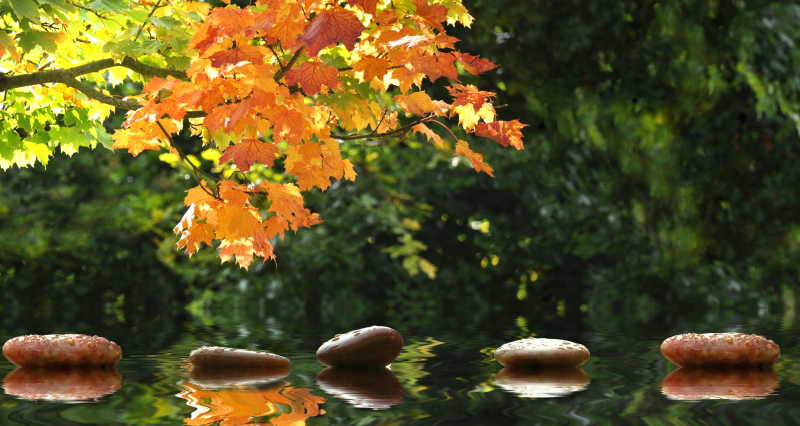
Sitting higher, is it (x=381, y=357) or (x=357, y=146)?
(x=357, y=146)

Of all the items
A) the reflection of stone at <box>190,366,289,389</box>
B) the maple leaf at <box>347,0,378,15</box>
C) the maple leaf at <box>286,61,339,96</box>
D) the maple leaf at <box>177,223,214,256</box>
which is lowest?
the reflection of stone at <box>190,366,289,389</box>

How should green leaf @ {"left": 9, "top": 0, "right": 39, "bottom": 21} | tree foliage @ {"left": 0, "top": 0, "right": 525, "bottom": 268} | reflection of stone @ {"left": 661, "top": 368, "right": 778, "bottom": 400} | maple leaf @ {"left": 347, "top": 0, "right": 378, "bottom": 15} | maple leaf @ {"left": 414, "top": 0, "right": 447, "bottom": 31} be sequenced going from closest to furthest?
1. maple leaf @ {"left": 347, "top": 0, "right": 378, "bottom": 15}
2. tree foliage @ {"left": 0, "top": 0, "right": 525, "bottom": 268}
3. green leaf @ {"left": 9, "top": 0, "right": 39, "bottom": 21}
4. maple leaf @ {"left": 414, "top": 0, "right": 447, "bottom": 31}
5. reflection of stone @ {"left": 661, "top": 368, "right": 778, "bottom": 400}

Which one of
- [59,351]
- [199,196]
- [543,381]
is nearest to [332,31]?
[199,196]

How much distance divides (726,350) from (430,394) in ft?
5.68

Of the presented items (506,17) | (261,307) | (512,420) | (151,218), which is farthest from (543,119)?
(512,420)

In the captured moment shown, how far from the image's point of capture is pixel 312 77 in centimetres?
367

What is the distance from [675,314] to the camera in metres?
9.44

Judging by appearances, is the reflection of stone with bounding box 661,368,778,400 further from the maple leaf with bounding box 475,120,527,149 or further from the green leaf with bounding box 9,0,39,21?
the green leaf with bounding box 9,0,39,21

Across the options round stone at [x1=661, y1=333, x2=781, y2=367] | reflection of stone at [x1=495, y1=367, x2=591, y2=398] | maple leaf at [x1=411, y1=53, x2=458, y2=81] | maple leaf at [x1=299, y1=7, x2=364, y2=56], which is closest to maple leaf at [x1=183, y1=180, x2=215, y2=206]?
maple leaf at [x1=411, y1=53, x2=458, y2=81]

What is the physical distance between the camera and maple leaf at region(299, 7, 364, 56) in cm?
326

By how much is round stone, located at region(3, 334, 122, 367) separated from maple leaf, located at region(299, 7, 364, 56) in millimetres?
2414

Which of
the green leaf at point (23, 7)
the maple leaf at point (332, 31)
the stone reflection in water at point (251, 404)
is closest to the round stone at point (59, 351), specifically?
the stone reflection in water at point (251, 404)

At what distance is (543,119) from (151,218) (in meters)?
4.23

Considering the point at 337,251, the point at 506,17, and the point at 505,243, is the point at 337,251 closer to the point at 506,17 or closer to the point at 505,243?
the point at 505,243
